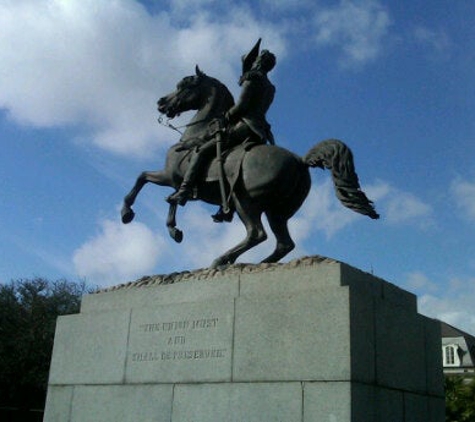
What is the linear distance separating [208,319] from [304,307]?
1.54 m

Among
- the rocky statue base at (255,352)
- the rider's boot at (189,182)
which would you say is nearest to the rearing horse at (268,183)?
the rider's boot at (189,182)

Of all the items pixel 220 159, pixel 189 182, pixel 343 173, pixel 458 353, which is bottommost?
pixel 343 173

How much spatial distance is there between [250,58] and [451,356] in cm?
6691

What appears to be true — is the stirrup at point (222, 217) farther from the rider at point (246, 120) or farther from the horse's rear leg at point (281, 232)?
the horse's rear leg at point (281, 232)

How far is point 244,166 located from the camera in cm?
1037

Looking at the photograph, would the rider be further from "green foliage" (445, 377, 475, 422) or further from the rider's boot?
"green foliage" (445, 377, 475, 422)

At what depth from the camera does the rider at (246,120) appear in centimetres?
1091

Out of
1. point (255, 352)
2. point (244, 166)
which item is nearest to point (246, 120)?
point (244, 166)

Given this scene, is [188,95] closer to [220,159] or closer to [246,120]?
[246,120]

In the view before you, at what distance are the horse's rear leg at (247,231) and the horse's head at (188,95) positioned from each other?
100 inches

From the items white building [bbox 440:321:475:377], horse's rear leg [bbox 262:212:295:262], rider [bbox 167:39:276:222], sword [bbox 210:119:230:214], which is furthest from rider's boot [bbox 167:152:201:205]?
white building [bbox 440:321:475:377]

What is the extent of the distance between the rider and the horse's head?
945 mm

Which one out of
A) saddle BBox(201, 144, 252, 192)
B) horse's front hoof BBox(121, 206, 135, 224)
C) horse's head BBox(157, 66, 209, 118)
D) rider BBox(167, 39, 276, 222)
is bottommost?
horse's front hoof BBox(121, 206, 135, 224)

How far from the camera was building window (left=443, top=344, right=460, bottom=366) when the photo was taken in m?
71.1
